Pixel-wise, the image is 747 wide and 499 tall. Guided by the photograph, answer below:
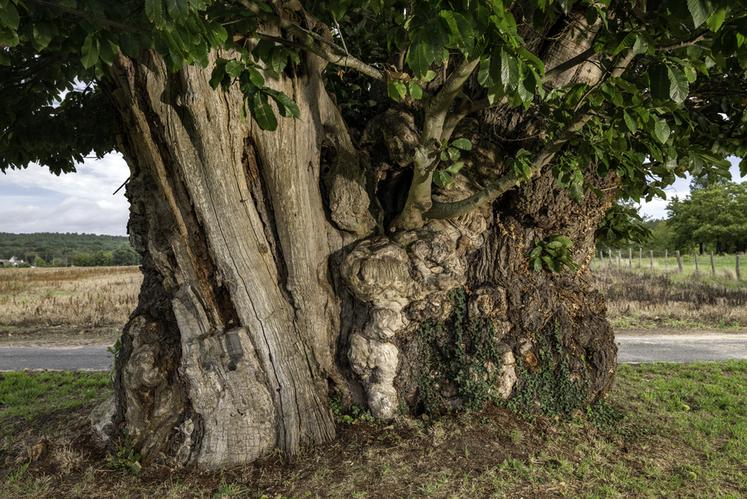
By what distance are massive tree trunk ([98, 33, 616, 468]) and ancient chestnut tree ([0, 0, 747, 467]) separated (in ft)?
0.05

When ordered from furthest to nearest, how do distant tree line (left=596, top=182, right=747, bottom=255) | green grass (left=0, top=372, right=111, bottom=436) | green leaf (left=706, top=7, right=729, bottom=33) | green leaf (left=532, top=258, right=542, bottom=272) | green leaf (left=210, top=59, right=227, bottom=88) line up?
distant tree line (left=596, top=182, right=747, bottom=255) → green grass (left=0, top=372, right=111, bottom=436) → green leaf (left=532, top=258, right=542, bottom=272) → green leaf (left=210, top=59, right=227, bottom=88) → green leaf (left=706, top=7, right=729, bottom=33)

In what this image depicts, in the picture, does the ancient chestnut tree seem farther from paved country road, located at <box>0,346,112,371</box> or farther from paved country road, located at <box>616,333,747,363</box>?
paved country road, located at <box>0,346,112,371</box>

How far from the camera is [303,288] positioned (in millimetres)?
3814

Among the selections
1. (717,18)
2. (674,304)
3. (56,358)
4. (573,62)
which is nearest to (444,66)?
(573,62)

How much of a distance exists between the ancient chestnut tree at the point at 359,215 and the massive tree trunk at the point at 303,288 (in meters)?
0.02

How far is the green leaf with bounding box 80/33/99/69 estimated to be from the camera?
7.18ft

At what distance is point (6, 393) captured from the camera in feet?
19.6

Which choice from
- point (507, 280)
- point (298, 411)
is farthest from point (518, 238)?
point (298, 411)

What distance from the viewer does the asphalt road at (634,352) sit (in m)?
7.99

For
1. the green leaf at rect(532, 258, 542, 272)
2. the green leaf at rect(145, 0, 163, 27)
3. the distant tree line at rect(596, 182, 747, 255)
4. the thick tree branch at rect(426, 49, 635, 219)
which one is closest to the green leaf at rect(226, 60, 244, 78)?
the green leaf at rect(145, 0, 163, 27)

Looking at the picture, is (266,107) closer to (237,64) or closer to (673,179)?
(237,64)

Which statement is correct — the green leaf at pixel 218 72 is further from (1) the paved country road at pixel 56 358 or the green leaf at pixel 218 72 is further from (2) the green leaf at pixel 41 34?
(1) the paved country road at pixel 56 358

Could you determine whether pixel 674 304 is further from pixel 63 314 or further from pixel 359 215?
pixel 63 314

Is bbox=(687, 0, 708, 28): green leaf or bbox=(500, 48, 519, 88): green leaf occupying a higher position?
bbox=(687, 0, 708, 28): green leaf
